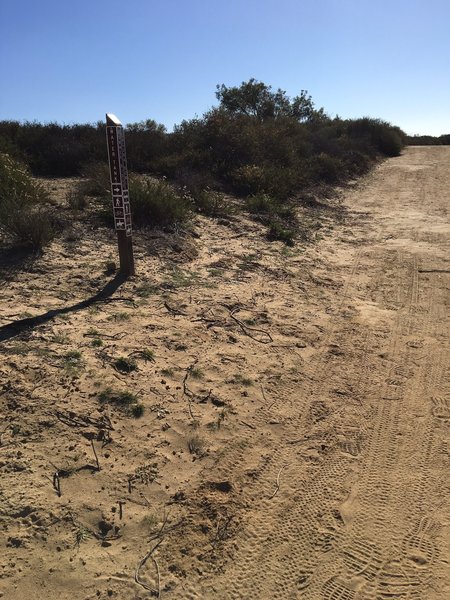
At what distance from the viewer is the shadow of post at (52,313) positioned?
4586mm

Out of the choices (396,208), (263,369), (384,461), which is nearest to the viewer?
(384,461)

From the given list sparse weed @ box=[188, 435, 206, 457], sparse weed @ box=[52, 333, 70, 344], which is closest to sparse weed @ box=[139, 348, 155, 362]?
sparse weed @ box=[52, 333, 70, 344]

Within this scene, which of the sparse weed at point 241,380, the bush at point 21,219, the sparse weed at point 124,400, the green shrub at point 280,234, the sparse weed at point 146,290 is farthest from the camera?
the green shrub at point 280,234

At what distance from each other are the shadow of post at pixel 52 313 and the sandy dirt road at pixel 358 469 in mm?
2333

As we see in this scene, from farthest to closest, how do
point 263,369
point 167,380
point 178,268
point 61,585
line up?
point 178,268 → point 263,369 → point 167,380 → point 61,585

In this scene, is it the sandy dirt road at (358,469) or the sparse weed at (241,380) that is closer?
the sandy dirt road at (358,469)

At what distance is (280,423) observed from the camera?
13.0ft

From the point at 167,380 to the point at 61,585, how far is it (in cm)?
193

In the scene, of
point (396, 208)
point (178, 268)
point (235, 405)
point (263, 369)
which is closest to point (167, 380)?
point (235, 405)

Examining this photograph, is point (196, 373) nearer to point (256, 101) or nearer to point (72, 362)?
point (72, 362)

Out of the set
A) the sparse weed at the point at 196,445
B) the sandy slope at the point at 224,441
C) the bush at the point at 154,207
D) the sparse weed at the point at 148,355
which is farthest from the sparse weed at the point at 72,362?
the bush at the point at 154,207

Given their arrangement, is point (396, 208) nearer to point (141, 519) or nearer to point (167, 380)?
point (167, 380)

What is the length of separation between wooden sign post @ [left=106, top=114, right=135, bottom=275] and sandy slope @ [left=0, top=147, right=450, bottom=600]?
376 millimetres

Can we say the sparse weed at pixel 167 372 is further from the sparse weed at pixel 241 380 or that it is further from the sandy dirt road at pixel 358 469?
the sandy dirt road at pixel 358 469
